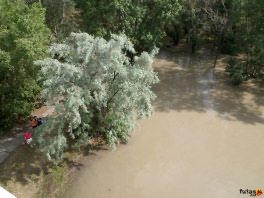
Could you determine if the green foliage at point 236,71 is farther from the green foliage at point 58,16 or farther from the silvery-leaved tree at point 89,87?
the green foliage at point 58,16

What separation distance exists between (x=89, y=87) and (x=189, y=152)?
5.41 metres

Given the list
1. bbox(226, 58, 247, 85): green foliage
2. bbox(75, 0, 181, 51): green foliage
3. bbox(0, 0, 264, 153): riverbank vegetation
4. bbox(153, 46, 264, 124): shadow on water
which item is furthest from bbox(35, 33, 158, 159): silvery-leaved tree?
bbox(226, 58, 247, 85): green foliage

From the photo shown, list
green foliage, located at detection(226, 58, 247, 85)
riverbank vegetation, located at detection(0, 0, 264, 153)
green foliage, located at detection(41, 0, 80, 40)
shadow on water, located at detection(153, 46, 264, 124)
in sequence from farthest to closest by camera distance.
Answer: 1. green foliage, located at detection(41, 0, 80, 40)
2. green foliage, located at detection(226, 58, 247, 85)
3. shadow on water, located at detection(153, 46, 264, 124)
4. riverbank vegetation, located at detection(0, 0, 264, 153)

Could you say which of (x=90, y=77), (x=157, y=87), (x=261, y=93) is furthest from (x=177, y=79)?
(x=90, y=77)

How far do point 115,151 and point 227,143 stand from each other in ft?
16.3

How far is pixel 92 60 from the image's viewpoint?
14.4 meters

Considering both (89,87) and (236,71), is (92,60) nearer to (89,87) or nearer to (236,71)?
(89,87)

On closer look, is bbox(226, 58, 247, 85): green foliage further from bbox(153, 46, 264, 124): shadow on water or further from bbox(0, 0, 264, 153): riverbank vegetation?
bbox(153, 46, 264, 124): shadow on water

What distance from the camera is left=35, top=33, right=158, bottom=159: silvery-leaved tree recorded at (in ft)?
46.2

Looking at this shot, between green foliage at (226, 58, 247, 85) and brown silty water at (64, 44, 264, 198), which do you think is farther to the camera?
green foliage at (226, 58, 247, 85)

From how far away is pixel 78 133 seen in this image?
51.5 ft

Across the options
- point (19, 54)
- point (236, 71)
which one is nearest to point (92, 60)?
point (19, 54)

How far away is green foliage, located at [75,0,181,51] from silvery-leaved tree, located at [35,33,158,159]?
18.1 ft

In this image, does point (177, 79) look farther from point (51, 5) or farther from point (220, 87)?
point (51, 5)
